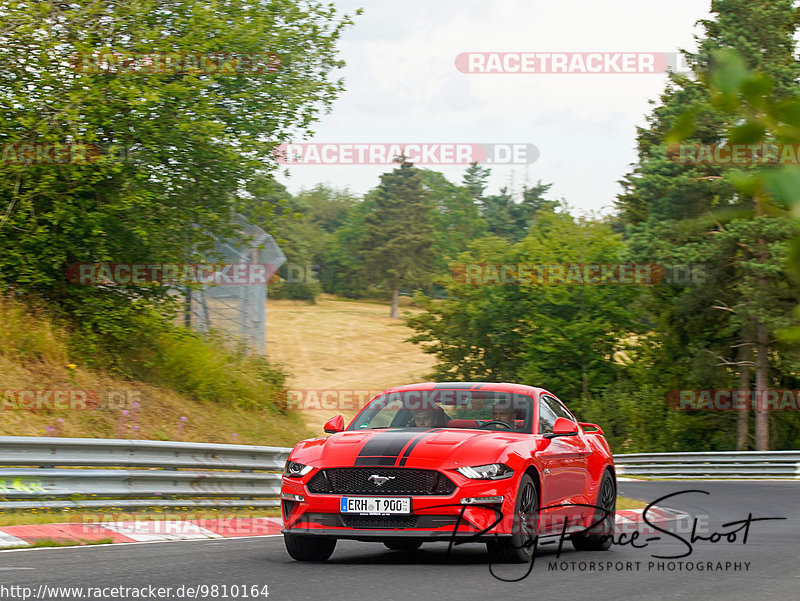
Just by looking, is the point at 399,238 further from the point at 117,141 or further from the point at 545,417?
the point at 545,417

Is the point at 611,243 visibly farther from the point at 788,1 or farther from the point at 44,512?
the point at 44,512

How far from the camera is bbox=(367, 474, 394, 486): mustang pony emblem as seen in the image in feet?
25.8

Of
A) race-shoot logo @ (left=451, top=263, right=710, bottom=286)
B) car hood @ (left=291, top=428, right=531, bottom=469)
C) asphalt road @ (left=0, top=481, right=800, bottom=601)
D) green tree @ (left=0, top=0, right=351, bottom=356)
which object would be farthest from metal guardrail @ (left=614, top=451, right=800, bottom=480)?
car hood @ (left=291, top=428, right=531, bottom=469)

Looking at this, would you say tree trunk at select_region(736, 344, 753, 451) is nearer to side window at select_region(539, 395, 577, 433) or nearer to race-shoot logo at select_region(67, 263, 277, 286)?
race-shoot logo at select_region(67, 263, 277, 286)

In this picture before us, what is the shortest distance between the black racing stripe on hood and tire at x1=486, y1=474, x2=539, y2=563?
93 centimetres

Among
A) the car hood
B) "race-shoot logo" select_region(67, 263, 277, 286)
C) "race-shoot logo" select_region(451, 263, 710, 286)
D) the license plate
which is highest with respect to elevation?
"race-shoot logo" select_region(451, 263, 710, 286)

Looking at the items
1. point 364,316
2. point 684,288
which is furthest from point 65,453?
point 364,316

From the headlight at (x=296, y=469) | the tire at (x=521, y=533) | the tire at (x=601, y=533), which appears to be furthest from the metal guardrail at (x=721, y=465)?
the headlight at (x=296, y=469)

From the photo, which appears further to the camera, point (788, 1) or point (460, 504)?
point (788, 1)

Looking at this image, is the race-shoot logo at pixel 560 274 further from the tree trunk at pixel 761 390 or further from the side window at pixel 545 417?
the side window at pixel 545 417

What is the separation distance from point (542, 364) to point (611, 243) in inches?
330

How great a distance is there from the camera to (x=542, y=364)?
57.1m

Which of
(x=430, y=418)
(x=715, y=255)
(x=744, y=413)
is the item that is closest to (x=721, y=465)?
(x=715, y=255)

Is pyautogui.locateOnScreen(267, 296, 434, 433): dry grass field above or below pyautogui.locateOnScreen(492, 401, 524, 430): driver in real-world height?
below
